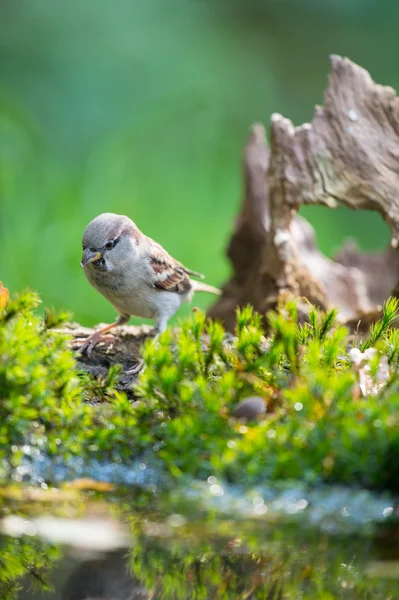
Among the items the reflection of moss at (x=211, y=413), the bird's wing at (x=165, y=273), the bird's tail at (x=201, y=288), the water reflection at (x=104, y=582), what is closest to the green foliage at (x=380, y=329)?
the reflection of moss at (x=211, y=413)

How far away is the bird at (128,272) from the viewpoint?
3.27 m

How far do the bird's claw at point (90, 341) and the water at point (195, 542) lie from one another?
1.36m

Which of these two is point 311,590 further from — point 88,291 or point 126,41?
point 126,41

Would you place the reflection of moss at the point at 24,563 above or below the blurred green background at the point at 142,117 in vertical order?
below

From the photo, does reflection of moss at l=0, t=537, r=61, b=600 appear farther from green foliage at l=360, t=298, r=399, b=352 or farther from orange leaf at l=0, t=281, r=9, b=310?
green foliage at l=360, t=298, r=399, b=352

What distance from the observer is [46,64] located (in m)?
6.70

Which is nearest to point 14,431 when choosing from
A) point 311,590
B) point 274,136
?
point 311,590

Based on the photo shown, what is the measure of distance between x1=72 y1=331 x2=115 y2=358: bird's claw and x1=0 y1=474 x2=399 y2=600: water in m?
1.36

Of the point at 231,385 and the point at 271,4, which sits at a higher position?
the point at 271,4

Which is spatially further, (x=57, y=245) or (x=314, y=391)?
(x=57, y=245)

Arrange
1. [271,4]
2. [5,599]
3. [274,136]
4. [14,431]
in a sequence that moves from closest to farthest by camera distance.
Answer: [5,599] < [14,431] < [274,136] < [271,4]

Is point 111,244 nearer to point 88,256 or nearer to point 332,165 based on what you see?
point 88,256

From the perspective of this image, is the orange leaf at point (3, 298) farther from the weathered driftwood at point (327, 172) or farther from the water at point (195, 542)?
the weathered driftwood at point (327, 172)

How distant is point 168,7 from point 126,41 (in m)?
0.55
